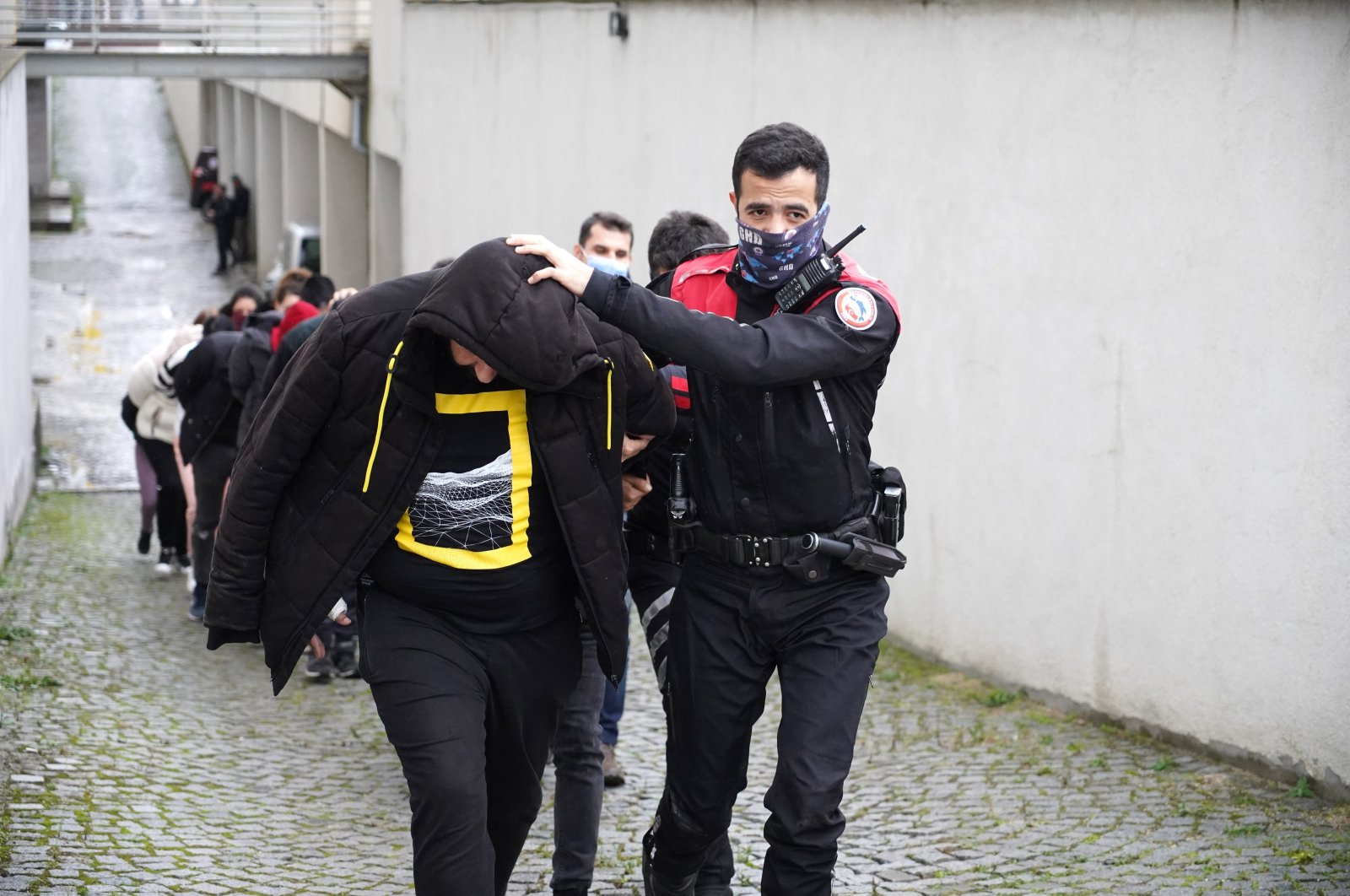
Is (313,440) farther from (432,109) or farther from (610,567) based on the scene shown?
(432,109)

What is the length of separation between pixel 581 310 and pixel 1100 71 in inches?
154

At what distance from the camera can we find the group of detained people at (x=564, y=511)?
3.65m

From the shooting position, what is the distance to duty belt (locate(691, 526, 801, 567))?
3904 mm

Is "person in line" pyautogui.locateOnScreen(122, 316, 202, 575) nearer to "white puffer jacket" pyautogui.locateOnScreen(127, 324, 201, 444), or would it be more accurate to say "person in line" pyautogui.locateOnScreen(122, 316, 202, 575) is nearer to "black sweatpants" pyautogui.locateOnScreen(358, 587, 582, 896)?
"white puffer jacket" pyautogui.locateOnScreen(127, 324, 201, 444)

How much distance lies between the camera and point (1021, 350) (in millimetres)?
7434

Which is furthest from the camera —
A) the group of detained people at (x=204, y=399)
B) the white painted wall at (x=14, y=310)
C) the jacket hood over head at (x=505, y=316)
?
the white painted wall at (x=14, y=310)

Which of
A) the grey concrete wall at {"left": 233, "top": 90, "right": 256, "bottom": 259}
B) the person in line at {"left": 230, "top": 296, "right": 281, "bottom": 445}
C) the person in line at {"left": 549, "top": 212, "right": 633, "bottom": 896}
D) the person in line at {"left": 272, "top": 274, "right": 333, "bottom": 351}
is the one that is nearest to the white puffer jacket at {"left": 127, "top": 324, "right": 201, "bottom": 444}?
the person in line at {"left": 272, "top": 274, "right": 333, "bottom": 351}

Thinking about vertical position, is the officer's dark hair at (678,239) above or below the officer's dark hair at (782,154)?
below

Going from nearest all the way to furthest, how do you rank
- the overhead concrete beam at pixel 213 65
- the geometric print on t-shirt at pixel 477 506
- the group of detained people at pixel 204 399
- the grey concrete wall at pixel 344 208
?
the geometric print on t-shirt at pixel 477 506
the group of detained people at pixel 204 399
the overhead concrete beam at pixel 213 65
the grey concrete wall at pixel 344 208

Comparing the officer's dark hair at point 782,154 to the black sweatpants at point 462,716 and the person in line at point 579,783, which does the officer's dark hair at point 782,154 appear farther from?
the black sweatpants at point 462,716

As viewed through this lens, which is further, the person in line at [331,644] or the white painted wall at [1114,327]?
the person in line at [331,644]

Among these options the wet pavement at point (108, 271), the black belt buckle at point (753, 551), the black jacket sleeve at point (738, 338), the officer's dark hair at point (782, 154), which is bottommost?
the wet pavement at point (108, 271)

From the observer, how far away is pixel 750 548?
3.94m

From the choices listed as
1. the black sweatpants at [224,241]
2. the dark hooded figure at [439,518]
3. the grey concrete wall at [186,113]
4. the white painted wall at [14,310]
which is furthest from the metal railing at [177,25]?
the dark hooded figure at [439,518]
